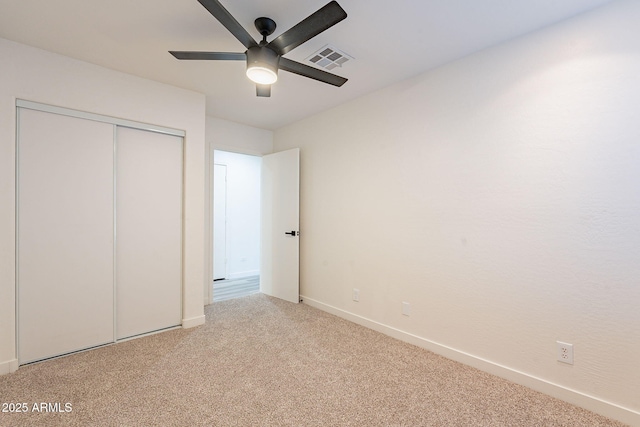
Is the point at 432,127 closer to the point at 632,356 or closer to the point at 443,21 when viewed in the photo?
the point at 443,21

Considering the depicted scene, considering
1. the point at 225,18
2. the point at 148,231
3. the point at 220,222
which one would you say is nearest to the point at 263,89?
the point at 225,18

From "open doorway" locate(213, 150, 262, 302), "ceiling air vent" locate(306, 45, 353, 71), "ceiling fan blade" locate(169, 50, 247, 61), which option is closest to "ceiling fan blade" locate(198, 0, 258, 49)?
"ceiling fan blade" locate(169, 50, 247, 61)

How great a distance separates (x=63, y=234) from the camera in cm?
242

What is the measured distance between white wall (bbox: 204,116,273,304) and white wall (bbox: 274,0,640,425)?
1.81 m

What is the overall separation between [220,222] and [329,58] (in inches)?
153

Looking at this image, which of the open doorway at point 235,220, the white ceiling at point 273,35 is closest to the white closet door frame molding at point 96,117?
the white ceiling at point 273,35

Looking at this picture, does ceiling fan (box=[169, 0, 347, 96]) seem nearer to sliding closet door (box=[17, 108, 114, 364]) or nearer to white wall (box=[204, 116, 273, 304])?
sliding closet door (box=[17, 108, 114, 364])

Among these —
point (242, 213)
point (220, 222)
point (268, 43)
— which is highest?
point (268, 43)

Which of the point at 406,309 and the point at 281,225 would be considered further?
the point at 281,225

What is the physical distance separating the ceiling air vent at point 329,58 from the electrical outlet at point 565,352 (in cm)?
258

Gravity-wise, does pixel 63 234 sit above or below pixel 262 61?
below

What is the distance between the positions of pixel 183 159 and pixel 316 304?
237 cm

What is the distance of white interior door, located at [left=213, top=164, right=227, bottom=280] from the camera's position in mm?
5312

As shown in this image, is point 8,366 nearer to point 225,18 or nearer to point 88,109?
point 88,109
